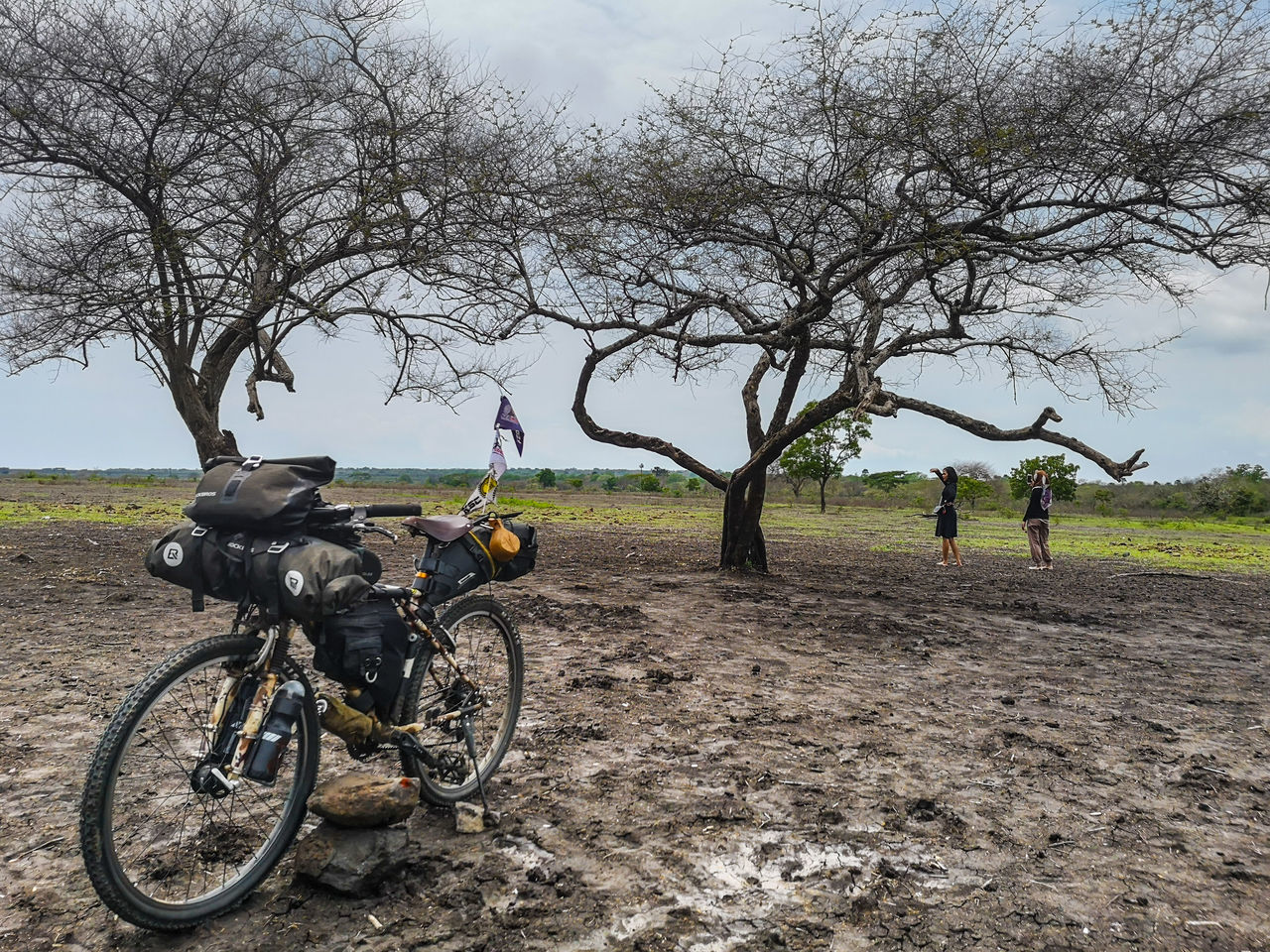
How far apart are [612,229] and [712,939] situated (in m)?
11.1

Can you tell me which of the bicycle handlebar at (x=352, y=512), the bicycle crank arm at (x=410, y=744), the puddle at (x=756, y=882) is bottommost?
the puddle at (x=756, y=882)

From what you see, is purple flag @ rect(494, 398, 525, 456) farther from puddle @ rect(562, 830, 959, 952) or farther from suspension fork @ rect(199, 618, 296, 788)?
puddle @ rect(562, 830, 959, 952)

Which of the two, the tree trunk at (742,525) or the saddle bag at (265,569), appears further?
the tree trunk at (742,525)

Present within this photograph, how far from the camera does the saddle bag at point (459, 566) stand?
3695 millimetres

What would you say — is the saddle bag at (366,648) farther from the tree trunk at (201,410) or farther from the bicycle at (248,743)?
the tree trunk at (201,410)

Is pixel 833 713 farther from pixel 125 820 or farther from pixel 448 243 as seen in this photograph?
pixel 448 243

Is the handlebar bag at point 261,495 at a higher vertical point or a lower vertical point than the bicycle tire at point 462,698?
higher

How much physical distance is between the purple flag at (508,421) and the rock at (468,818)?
1660 mm

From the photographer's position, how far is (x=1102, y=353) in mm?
12273

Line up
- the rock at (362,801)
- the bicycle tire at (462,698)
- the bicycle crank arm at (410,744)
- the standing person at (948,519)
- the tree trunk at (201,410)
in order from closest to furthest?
the rock at (362,801) → the bicycle crank arm at (410,744) → the bicycle tire at (462,698) → the tree trunk at (201,410) → the standing person at (948,519)

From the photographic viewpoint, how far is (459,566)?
3.78 metres

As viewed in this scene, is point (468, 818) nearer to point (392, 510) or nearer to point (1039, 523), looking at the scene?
point (392, 510)

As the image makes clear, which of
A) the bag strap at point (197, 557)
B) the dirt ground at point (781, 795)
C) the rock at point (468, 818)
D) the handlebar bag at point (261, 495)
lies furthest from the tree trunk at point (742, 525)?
the bag strap at point (197, 557)

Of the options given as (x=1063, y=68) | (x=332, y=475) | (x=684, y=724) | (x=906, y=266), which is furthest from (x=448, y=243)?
(x=332, y=475)
